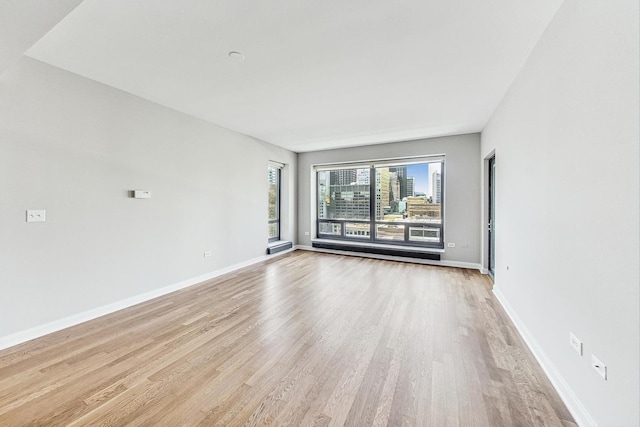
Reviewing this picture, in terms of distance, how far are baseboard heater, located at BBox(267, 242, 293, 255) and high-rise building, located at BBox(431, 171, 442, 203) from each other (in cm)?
364

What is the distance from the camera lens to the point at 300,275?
15.3 feet

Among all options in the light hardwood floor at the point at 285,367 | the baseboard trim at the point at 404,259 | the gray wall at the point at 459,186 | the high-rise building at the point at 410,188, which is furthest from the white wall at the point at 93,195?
the gray wall at the point at 459,186

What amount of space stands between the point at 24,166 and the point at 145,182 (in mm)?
1107

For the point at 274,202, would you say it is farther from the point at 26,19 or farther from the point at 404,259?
the point at 26,19

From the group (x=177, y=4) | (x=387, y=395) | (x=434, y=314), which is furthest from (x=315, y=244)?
(x=177, y=4)

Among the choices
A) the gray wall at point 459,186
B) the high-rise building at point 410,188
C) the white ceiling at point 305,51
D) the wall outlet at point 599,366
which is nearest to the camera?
the wall outlet at point 599,366

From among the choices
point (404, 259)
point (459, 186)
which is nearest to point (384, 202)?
point (404, 259)

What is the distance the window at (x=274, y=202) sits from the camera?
6473 mm

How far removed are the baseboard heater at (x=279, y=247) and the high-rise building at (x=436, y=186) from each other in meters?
3.64

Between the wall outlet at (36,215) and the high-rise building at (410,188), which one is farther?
the high-rise building at (410,188)

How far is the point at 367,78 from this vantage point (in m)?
2.80

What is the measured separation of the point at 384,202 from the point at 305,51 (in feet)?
14.6

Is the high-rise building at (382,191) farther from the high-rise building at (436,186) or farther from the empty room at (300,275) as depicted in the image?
the empty room at (300,275)

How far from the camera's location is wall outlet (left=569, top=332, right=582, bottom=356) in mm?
1575
